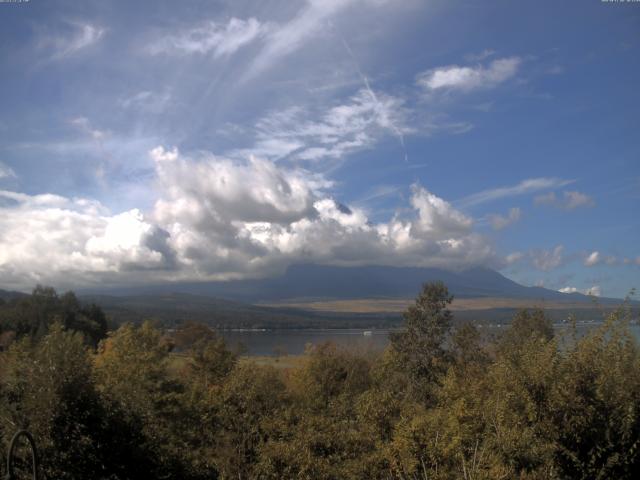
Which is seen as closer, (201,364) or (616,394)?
(616,394)

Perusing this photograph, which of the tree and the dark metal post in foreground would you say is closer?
the dark metal post in foreground

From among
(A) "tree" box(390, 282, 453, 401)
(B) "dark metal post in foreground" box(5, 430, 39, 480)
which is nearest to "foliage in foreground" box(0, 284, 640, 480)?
(B) "dark metal post in foreground" box(5, 430, 39, 480)

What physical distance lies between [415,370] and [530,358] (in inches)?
1045

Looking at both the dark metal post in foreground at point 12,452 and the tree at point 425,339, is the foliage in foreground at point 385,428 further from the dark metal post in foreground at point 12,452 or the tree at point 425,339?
the tree at point 425,339

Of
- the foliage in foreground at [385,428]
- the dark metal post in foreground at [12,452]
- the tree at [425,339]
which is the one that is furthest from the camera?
the tree at [425,339]

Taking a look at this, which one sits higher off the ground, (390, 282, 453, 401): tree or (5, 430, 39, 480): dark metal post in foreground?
(5, 430, 39, 480): dark metal post in foreground

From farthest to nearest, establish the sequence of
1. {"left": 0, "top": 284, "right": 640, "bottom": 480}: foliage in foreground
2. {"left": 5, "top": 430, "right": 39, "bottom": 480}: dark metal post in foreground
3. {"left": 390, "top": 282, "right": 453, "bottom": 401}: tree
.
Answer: {"left": 390, "top": 282, "right": 453, "bottom": 401}: tree
{"left": 0, "top": 284, "right": 640, "bottom": 480}: foliage in foreground
{"left": 5, "top": 430, "right": 39, "bottom": 480}: dark metal post in foreground

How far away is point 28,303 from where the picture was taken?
84562 mm

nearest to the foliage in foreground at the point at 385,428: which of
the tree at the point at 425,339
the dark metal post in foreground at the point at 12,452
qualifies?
the dark metal post in foreground at the point at 12,452

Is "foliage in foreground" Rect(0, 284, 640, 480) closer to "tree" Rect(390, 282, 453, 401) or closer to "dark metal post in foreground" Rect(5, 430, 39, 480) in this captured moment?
"dark metal post in foreground" Rect(5, 430, 39, 480)

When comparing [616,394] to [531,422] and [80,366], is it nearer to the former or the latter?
[531,422]

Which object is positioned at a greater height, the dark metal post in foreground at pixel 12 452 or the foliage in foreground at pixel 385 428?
the dark metal post in foreground at pixel 12 452

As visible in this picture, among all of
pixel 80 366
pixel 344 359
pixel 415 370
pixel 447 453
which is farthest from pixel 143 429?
pixel 344 359

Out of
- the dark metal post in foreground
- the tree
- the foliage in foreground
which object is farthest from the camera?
the tree
